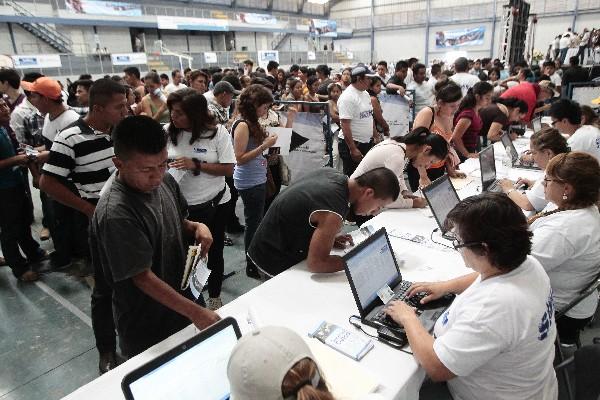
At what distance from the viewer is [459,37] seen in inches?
792

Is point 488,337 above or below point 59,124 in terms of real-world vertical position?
below

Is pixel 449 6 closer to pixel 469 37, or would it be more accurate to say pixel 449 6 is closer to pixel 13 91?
pixel 469 37

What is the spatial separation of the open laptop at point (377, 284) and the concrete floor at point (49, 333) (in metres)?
1.37

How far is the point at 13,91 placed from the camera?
3.98 meters

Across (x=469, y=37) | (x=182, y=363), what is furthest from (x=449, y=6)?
(x=182, y=363)

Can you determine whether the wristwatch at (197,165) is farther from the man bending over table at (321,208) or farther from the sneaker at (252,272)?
the sneaker at (252,272)

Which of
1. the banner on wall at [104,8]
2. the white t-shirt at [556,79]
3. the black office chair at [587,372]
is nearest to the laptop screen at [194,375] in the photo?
the black office chair at [587,372]

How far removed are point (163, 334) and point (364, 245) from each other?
886 millimetres

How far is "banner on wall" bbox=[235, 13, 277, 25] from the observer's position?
17531 millimetres

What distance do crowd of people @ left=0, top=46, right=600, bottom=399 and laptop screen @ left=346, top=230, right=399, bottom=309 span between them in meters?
0.13

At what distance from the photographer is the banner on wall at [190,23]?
15117mm

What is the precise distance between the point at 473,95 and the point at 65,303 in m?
4.05

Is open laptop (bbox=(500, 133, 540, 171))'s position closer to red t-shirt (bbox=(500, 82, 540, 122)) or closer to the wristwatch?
red t-shirt (bbox=(500, 82, 540, 122))

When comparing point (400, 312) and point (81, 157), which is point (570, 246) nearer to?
point (400, 312)
